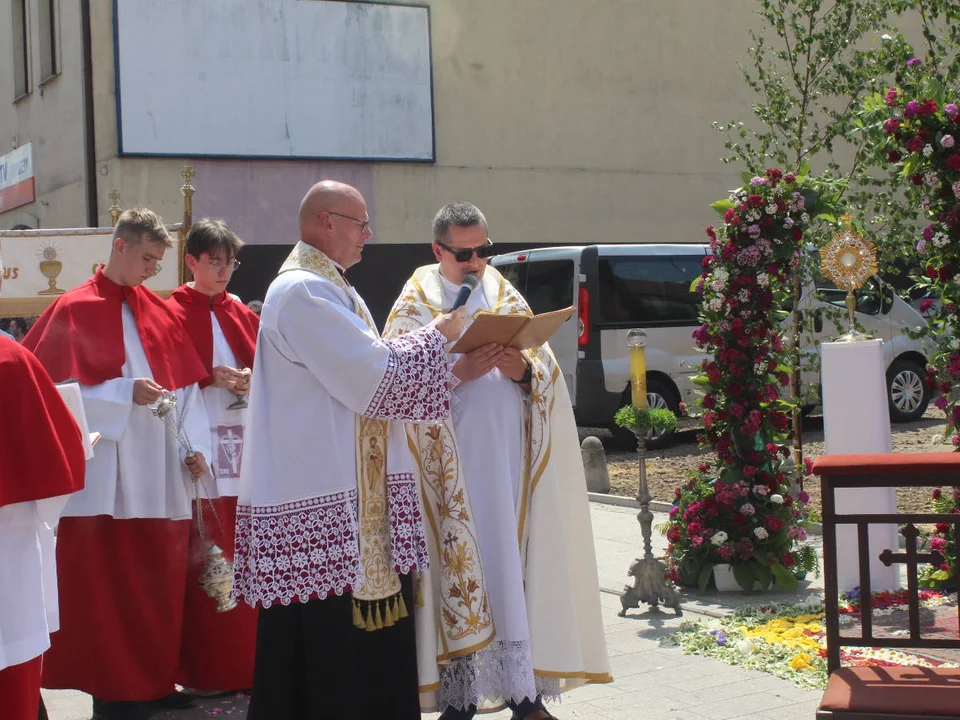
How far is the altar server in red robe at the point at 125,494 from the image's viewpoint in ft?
16.4

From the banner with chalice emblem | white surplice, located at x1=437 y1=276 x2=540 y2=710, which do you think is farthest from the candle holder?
the banner with chalice emblem

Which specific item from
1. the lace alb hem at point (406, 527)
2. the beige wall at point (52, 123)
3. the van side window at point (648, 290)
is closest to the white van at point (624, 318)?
the van side window at point (648, 290)

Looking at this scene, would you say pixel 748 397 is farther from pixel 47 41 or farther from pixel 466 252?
pixel 47 41

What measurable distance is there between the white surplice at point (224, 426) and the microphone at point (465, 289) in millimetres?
1469

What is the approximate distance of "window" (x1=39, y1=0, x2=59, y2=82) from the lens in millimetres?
18516

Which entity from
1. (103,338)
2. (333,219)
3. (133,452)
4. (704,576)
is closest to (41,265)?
(103,338)

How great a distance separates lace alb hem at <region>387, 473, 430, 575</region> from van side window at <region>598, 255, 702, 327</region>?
9.33 meters

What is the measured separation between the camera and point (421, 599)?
4.38 metres

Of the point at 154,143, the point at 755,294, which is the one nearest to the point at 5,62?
the point at 154,143

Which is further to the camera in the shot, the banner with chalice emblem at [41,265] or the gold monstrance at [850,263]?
the banner with chalice emblem at [41,265]

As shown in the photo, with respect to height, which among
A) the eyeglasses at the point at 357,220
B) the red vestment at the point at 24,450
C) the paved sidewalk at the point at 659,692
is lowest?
the paved sidewalk at the point at 659,692

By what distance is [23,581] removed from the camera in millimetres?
3367

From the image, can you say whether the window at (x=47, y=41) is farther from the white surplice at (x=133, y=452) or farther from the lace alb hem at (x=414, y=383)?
the lace alb hem at (x=414, y=383)

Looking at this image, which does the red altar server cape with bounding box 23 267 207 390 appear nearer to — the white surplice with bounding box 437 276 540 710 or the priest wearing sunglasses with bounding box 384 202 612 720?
the priest wearing sunglasses with bounding box 384 202 612 720
